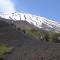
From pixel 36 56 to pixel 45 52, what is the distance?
122cm

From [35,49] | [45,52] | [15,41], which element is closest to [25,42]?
[15,41]

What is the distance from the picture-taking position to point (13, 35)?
85.9 feet

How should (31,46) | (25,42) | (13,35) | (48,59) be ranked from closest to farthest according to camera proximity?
(48,59), (31,46), (25,42), (13,35)

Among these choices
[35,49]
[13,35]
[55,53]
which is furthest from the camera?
[13,35]

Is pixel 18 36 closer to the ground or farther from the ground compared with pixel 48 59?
farther from the ground

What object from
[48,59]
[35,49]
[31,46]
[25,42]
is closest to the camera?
[48,59]

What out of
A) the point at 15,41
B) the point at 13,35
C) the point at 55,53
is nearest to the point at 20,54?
the point at 55,53

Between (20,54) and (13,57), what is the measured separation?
83cm

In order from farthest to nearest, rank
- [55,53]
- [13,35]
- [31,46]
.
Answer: [13,35] → [31,46] → [55,53]

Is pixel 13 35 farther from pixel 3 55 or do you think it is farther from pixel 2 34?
pixel 3 55

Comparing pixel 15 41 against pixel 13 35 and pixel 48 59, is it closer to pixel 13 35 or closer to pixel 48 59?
pixel 13 35

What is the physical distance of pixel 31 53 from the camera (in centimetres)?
1967

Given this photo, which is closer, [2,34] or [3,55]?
[3,55]

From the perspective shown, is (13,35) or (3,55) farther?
(13,35)
